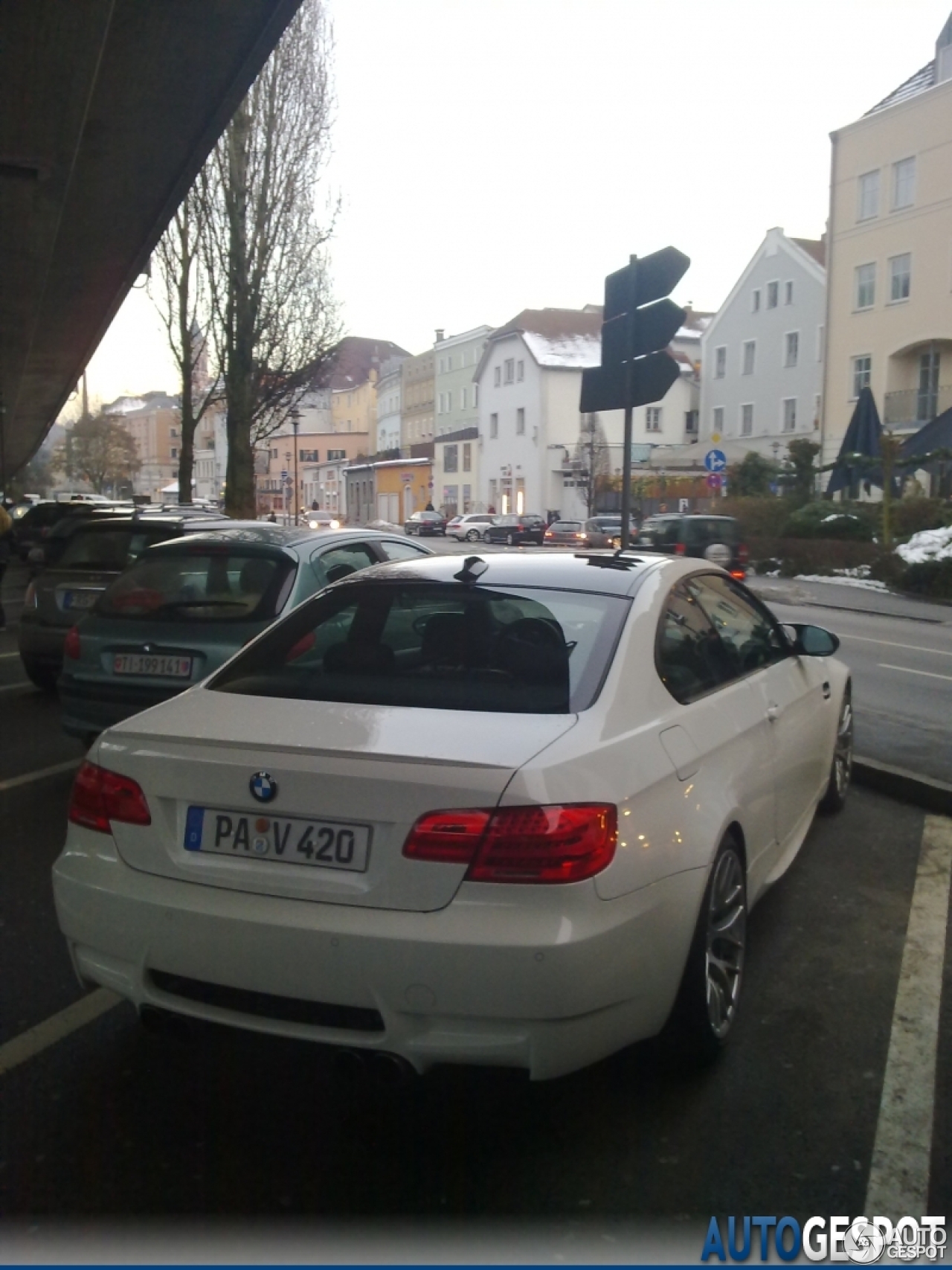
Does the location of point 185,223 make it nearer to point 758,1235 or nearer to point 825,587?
point 825,587

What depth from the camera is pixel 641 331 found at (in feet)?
30.3

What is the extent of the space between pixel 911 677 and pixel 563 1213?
406 inches

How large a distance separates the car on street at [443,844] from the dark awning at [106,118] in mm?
7952

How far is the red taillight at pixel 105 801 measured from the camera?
3.21 metres

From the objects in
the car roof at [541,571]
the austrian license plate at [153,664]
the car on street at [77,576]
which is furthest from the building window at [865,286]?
the car roof at [541,571]

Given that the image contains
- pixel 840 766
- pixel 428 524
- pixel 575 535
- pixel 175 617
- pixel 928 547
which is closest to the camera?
pixel 840 766

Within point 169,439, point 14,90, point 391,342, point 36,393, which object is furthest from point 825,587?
point 169,439

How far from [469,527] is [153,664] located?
155ft

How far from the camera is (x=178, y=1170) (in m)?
2.94

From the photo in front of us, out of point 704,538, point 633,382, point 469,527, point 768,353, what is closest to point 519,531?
point 469,527

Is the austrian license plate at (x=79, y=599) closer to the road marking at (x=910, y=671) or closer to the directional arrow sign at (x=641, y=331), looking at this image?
the directional arrow sign at (x=641, y=331)

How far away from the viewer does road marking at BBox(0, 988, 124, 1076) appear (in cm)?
354

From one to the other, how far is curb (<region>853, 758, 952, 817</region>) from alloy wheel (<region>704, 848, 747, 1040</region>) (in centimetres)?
303

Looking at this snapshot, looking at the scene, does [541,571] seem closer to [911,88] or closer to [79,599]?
[79,599]
